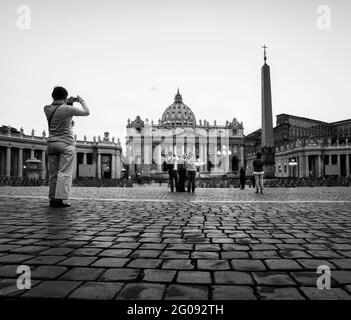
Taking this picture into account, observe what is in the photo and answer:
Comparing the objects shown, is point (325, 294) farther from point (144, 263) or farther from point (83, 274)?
point (83, 274)

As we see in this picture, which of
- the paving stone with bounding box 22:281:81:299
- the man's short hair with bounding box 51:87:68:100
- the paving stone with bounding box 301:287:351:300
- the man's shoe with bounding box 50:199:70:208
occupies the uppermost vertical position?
the man's short hair with bounding box 51:87:68:100

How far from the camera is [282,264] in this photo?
7.88 feet

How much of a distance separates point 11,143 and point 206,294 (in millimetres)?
64261

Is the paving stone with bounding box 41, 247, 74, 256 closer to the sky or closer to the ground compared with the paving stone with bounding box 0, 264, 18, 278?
closer to the sky

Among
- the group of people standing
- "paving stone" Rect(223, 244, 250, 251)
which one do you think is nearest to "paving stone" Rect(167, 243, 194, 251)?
"paving stone" Rect(223, 244, 250, 251)

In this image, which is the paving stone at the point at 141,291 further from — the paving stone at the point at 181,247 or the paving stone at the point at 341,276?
the paving stone at the point at 341,276

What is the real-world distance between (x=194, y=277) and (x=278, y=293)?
54cm

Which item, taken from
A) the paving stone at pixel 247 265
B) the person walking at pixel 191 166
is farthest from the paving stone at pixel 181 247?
the person walking at pixel 191 166

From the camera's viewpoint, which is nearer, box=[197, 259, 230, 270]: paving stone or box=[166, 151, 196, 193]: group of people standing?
box=[197, 259, 230, 270]: paving stone

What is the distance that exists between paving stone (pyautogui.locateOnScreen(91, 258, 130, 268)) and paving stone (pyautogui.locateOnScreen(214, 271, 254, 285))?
729 millimetres

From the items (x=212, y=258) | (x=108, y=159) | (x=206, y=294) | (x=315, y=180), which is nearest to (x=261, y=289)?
(x=206, y=294)

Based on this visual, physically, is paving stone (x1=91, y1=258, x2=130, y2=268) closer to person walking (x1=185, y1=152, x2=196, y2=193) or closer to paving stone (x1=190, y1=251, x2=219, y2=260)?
paving stone (x1=190, y1=251, x2=219, y2=260)

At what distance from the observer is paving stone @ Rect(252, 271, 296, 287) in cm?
197
